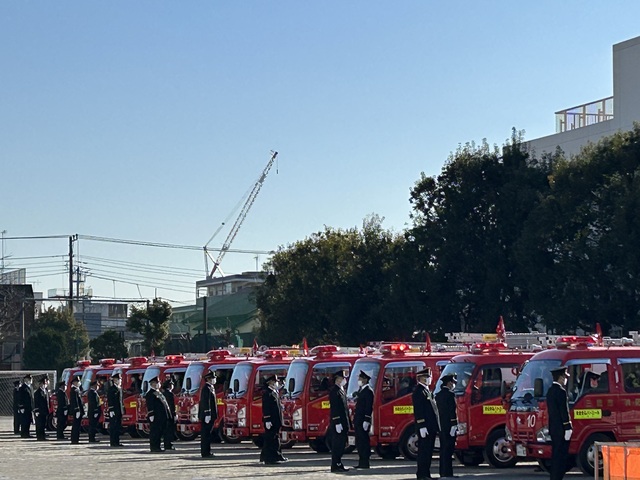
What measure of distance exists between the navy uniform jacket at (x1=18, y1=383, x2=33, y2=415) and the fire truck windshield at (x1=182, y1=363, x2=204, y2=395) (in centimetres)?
758

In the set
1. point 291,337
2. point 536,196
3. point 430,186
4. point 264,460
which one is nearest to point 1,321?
point 291,337

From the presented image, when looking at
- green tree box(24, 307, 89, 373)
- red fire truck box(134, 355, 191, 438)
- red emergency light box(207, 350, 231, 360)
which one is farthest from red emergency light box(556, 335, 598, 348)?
green tree box(24, 307, 89, 373)

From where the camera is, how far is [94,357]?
227 feet

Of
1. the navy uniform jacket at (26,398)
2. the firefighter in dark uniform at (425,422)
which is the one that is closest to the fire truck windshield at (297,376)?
the firefighter in dark uniform at (425,422)

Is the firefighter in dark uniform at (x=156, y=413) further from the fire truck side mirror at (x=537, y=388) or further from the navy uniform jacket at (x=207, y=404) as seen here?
the fire truck side mirror at (x=537, y=388)

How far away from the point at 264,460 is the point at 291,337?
33907mm

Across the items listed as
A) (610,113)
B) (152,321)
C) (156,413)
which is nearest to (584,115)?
(610,113)

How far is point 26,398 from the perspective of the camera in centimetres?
4084

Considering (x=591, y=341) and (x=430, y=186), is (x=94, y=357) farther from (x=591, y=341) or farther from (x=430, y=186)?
(x=591, y=341)

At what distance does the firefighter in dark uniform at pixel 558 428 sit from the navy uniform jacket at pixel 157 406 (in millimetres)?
12102

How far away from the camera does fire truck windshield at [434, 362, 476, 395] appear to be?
80.4ft

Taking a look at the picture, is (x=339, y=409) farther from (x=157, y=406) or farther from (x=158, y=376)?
(x=158, y=376)

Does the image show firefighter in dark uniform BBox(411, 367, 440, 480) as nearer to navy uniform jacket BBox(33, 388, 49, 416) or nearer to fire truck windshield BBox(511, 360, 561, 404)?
fire truck windshield BBox(511, 360, 561, 404)

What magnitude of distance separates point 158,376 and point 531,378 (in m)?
17.2
